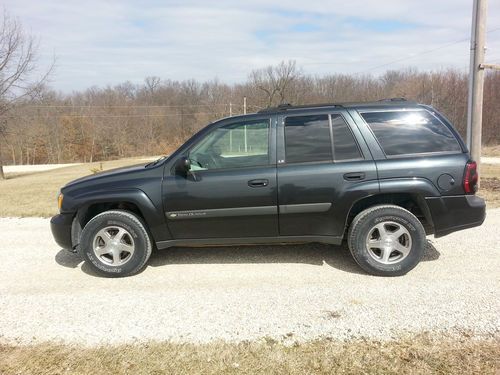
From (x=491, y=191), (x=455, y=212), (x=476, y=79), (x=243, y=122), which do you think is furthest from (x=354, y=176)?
(x=491, y=191)

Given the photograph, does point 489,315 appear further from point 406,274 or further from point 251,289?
point 251,289

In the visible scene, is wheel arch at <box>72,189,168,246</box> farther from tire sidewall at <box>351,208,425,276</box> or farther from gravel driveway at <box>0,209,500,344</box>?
tire sidewall at <box>351,208,425,276</box>

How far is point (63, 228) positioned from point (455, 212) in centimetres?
438

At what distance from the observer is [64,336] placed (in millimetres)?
3152

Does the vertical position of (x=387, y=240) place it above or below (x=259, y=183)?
below

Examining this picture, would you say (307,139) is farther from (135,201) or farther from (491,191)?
(491,191)

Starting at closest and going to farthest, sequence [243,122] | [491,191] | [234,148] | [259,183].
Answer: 1. [259,183]
2. [243,122]
3. [234,148]
4. [491,191]

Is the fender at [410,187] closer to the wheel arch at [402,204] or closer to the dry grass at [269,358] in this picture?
the wheel arch at [402,204]

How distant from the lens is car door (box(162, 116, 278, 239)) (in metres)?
4.15

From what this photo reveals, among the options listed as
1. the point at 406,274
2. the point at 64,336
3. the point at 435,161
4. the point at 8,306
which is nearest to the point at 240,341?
the point at 64,336

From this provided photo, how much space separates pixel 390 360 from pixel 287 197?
1.91 metres

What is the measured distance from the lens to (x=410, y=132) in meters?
4.16

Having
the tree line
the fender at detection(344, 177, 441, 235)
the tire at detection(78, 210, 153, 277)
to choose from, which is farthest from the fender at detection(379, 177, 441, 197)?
the tree line

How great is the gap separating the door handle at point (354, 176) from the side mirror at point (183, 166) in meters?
1.70
